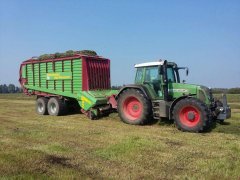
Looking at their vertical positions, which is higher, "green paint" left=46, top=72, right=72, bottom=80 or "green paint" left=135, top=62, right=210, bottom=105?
"green paint" left=46, top=72, right=72, bottom=80

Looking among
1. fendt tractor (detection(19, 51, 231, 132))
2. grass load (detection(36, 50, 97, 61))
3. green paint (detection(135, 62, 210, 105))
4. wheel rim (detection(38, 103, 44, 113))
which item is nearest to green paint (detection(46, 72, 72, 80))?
fendt tractor (detection(19, 51, 231, 132))

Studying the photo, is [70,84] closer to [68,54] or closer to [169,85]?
[68,54]

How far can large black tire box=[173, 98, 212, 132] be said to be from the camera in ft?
29.4

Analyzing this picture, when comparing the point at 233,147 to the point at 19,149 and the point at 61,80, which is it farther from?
the point at 61,80

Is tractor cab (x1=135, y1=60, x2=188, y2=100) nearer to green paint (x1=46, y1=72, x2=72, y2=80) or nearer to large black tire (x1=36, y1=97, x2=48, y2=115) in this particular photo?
green paint (x1=46, y1=72, x2=72, y2=80)

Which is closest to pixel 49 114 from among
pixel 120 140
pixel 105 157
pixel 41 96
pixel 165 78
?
pixel 41 96

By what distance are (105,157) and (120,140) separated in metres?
1.66

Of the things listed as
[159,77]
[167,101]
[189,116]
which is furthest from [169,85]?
[189,116]

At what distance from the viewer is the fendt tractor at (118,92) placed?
9477mm

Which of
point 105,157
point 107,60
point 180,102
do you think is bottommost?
point 105,157

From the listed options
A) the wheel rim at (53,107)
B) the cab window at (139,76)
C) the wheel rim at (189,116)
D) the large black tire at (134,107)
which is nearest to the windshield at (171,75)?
the cab window at (139,76)

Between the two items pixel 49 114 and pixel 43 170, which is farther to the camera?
pixel 49 114

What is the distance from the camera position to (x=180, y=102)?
9461mm

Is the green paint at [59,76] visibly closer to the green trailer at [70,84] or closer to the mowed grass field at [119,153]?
the green trailer at [70,84]
